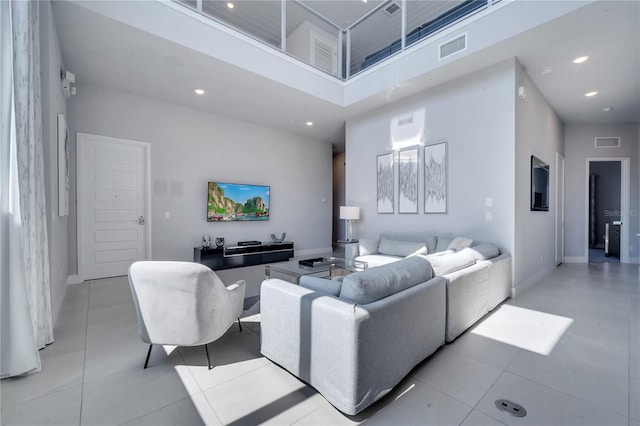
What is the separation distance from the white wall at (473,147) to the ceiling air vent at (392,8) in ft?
6.17

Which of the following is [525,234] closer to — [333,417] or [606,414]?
[606,414]

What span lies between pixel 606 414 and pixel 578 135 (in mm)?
6969

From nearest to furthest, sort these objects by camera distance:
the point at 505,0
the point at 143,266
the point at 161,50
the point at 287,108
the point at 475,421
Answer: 1. the point at 475,421
2. the point at 143,266
3. the point at 505,0
4. the point at 161,50
5. the point at 287,108

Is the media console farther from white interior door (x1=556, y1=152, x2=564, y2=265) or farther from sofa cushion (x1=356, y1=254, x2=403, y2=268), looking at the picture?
white interior door (x1=556, y1=152, x2=564, y2=265)

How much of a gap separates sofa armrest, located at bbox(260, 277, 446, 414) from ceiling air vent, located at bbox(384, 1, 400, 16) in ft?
17.6

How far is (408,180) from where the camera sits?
16.1 ft

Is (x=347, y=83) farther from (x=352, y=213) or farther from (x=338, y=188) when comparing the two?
(x=338, y=188)

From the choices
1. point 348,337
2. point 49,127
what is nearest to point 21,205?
point 49,127

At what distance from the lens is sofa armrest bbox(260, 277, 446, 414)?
1.51 m

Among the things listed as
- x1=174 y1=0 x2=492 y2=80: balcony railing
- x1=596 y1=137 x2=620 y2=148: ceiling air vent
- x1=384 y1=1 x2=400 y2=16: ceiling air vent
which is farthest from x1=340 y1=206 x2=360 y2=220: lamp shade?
x1=596 y1=137 x2=620 y2=148: ceiling air vent

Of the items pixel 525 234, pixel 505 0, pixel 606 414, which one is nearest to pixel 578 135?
pixel 525 234

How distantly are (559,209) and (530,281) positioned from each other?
2752 millimetres

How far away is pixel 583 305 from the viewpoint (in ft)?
10.9

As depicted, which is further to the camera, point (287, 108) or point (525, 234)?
point (287, 108)
